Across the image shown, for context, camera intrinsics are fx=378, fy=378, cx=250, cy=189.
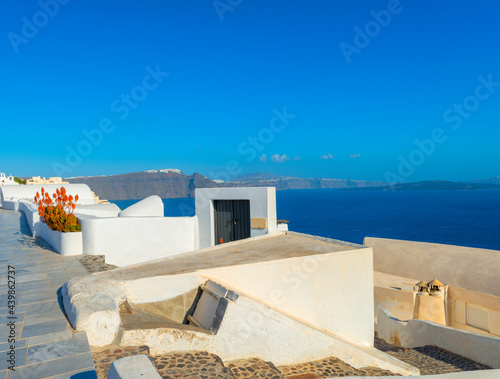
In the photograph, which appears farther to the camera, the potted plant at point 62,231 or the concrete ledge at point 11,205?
the concrete ledge at point 11,205

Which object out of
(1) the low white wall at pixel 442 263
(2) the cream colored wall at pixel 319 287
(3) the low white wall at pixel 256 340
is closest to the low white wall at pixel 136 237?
(2) the cream colored wall at pixel 319 287

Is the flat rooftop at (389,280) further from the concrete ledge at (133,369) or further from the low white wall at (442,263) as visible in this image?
the concrete ledge at (133,369)

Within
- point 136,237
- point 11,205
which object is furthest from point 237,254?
point 11,205

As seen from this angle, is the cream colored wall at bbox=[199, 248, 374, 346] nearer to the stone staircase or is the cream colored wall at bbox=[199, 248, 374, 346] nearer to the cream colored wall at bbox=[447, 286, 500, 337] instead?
the stone staircase

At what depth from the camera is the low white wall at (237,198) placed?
433 inches

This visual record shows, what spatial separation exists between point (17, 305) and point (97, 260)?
11.3 ft

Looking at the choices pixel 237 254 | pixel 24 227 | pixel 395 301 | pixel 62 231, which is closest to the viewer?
pixel 237 254

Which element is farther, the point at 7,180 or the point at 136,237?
the point at 7,180

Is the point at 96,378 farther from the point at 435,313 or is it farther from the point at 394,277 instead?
→ the point at 394,277

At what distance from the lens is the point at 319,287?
Result: 298 inches

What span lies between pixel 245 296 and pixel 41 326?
2666mm

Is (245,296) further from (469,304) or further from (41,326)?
(469,304)

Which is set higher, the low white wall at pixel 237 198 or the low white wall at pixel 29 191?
the low white wall at pixel 29 191

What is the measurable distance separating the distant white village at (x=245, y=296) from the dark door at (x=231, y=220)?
34mm
